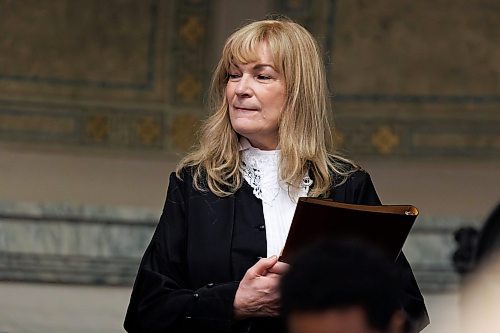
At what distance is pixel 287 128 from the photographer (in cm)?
420

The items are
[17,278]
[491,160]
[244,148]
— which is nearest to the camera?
[244,148]

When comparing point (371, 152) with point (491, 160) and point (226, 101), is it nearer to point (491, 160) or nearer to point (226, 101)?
point (491, 160)

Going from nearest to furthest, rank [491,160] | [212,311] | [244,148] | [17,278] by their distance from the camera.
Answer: [212,311]
[244,148]
[17,278]
[491,160]

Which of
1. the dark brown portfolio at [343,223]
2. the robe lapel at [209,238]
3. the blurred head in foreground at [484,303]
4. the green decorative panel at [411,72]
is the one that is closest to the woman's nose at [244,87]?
the robe lapel at [209,238]

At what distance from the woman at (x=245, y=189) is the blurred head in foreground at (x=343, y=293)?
1.04 meters

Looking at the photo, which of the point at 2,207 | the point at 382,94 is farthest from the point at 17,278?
the point at 382,94

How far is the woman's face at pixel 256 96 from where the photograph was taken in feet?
13.6

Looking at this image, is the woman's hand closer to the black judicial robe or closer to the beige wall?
the black judicial robe

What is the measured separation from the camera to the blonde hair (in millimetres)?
4164

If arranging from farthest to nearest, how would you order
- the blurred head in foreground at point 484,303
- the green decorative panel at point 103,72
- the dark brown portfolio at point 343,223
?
the green decorative panel at point 103,72, the dark brown portfolio at point 343,223, the blurred head in foreground at point 484,303

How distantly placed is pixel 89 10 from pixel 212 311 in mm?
5212

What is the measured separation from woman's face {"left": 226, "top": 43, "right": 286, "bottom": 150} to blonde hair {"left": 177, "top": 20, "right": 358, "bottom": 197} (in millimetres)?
16

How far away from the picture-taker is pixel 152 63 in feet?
29.8

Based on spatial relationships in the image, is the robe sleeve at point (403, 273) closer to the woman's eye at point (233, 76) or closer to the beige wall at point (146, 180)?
the woman's eye at point (233, 76)
